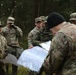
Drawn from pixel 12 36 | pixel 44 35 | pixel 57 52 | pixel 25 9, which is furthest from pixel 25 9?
pixel 57 52

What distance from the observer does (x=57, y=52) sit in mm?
4641

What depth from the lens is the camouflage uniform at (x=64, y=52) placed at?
4.62 m

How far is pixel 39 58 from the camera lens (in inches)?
229

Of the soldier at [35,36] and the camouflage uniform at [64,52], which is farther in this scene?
the soldier at [35,36]

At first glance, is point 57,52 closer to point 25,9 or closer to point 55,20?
point 55,20

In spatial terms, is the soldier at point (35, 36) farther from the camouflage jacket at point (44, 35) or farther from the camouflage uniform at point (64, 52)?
the camouflage uniform at point (64, 52)

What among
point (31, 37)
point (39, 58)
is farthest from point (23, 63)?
point (31, 37)

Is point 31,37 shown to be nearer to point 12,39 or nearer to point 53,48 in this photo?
point 12,39

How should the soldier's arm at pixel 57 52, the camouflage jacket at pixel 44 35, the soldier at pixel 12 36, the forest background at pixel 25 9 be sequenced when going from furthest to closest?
the forest background at pixel 25 9
the soldier at pixel 12 36
the camouflage jacket at pixel 44 35
the soldier's arm at pixel 57 52

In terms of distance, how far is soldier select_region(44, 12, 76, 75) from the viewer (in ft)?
15.2

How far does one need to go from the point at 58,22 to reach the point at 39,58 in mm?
1272

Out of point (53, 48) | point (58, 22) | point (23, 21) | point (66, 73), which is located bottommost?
point (23, 21)

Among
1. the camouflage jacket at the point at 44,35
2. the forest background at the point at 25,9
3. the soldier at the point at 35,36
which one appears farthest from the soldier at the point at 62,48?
the forest background at the point at 25,9

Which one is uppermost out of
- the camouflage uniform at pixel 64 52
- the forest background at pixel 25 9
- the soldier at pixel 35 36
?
the camouflage uniform at pixel 64 52
